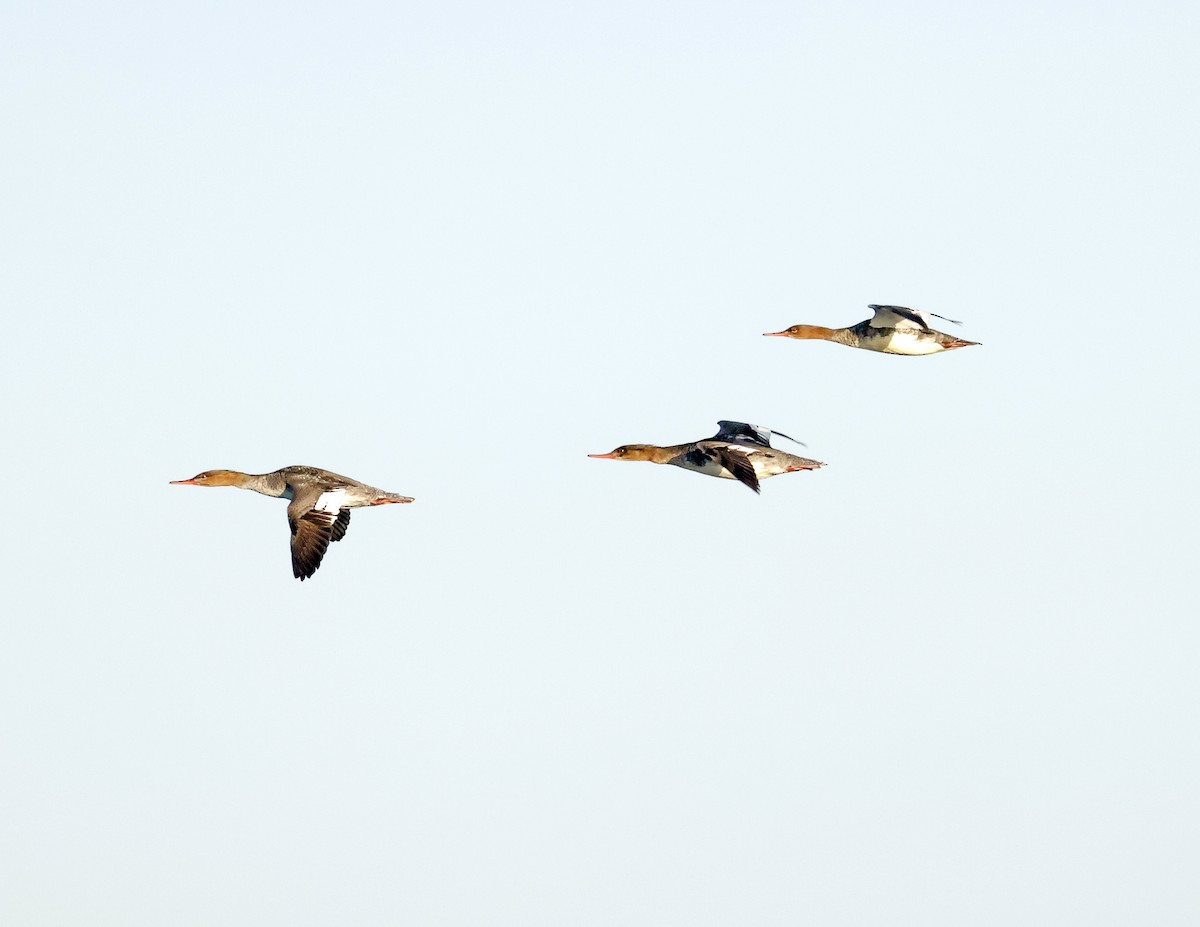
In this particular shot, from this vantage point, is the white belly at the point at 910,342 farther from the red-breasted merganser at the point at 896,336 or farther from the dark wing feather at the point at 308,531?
the dark wing feather at the point at 308,531

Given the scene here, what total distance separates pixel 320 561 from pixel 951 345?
707 inches

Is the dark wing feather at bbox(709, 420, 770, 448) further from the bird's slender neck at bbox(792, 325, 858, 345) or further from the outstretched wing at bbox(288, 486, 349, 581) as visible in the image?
the outstretched wing at bbox(288, 486, 349, 581)

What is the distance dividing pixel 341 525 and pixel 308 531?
79.8 inches

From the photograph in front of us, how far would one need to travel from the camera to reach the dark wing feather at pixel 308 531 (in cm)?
4635

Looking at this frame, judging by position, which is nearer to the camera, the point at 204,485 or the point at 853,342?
the point at 204,485

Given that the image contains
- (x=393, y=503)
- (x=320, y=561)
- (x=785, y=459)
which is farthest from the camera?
(x=785, y=459)

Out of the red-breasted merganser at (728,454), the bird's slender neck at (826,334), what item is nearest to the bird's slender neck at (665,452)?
the red-breasted merganser at (728,454)

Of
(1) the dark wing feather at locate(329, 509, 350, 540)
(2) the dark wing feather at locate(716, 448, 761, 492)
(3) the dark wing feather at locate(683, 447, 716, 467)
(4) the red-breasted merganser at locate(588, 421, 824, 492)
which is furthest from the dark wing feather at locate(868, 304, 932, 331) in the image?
(1) the dark wing feather at locate(329, 509, 350, 540)

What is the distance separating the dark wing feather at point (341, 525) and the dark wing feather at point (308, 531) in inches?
3.4

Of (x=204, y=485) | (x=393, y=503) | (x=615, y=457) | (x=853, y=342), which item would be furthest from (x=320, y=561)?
(x=853, y=342)

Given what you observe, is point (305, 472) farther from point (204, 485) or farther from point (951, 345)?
point (951, 345)

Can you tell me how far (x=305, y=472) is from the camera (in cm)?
5000

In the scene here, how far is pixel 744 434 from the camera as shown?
2167 inches

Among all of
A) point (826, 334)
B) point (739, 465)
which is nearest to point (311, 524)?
point (739, 465)
